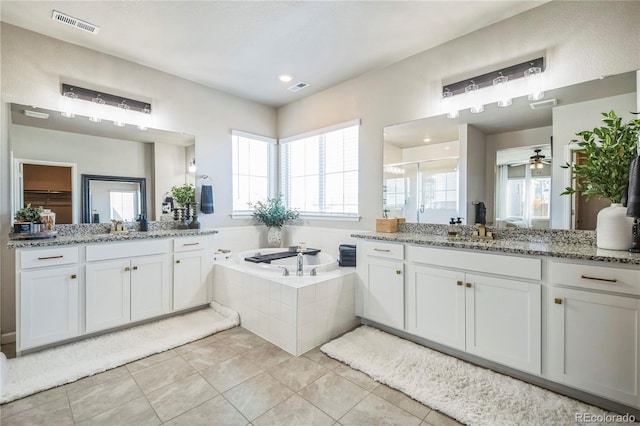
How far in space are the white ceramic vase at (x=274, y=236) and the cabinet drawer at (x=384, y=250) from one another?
1.67 metres

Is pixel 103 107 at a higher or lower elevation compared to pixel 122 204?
higher

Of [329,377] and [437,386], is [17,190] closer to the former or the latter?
[329,377]

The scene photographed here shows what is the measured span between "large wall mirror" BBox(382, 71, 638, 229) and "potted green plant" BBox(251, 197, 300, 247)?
5.21 ft

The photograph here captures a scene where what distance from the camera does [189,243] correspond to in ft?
10.4

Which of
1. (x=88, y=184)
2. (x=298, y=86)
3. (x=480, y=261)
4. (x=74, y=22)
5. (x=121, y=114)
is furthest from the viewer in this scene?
(x=298, y=86)

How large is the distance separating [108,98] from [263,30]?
5.73 ft

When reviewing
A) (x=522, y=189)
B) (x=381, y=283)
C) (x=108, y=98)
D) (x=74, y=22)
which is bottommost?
(x=381, y=283)

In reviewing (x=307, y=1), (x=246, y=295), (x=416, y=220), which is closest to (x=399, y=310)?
(x=416, y=220)

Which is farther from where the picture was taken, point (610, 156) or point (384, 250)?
point (384, 250)

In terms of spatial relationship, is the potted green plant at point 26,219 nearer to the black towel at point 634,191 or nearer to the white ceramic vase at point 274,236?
the white ceramic vase at point 274,236

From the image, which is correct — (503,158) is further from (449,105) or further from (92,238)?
(92,238)

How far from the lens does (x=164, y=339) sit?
255cm

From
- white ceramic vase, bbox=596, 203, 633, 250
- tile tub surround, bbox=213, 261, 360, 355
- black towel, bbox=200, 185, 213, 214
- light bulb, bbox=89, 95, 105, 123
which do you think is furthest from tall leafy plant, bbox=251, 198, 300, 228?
white ceramic vase, bbox=596, 203, 633, 250

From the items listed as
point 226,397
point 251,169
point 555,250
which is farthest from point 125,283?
point 555,250
